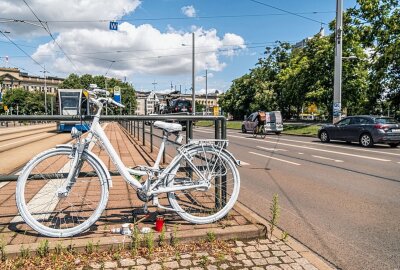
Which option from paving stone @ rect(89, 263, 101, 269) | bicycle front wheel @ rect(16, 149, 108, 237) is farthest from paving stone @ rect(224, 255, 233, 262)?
bicycle front wheel @ rect(16, 149, 108, 237)

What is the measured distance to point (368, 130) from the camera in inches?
645

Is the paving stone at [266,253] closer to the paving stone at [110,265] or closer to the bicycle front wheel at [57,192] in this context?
the paving stone at [110,265]

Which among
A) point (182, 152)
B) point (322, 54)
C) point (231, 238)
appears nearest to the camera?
point (231, 238)

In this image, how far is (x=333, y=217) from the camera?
4.82 meters

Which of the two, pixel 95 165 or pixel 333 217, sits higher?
pixel 95 165

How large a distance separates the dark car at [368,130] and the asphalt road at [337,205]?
602 cm

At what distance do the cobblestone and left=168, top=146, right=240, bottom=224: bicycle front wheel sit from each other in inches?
25.9

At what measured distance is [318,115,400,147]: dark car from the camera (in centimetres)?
1580

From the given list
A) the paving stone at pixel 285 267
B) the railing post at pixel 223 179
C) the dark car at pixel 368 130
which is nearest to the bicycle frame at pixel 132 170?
the railing post at pixel 223 179

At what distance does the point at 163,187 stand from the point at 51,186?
3.69 feet

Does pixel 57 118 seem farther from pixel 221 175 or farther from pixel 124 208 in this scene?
pixel 221 175

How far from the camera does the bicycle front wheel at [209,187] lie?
12.5 feet

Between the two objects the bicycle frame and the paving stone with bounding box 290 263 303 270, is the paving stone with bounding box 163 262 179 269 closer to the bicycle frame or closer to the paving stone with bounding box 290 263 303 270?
the bicycle frame

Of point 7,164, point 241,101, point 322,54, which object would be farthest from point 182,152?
point 241,101
